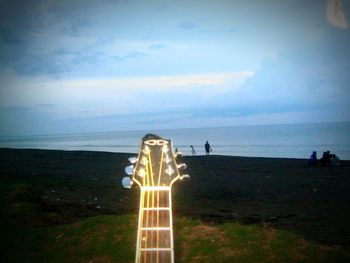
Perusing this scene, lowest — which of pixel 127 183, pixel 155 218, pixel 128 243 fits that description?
pixel 128 243

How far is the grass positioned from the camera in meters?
9.15

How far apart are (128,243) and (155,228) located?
481 centimetres

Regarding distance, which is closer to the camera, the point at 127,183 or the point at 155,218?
the point at 127,183

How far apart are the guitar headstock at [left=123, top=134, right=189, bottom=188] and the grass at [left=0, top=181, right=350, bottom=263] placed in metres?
4.03

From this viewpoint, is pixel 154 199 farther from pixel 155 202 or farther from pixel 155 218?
pixel 155 218

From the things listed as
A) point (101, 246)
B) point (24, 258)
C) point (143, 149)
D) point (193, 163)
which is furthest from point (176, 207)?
point (193, 163)

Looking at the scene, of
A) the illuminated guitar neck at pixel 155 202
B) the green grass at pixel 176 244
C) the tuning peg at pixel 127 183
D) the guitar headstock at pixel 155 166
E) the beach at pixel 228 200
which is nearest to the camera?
the tuning peg at pixel 127 183

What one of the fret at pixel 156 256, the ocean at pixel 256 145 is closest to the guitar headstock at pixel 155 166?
the fret at pixel 156 256

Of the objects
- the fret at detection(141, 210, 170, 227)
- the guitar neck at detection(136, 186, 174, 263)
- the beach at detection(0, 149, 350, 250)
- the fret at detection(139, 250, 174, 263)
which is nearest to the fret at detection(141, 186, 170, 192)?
the guitar neck at detection(136, 186, 174, 263)

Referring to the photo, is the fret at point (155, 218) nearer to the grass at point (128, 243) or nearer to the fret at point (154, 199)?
the fret at point (154, 199)

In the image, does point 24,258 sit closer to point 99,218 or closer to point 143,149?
point 99,218

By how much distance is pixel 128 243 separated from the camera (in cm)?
998

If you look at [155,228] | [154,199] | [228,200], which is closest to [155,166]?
A: [154,199]

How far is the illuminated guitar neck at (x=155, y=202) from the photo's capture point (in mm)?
5363
